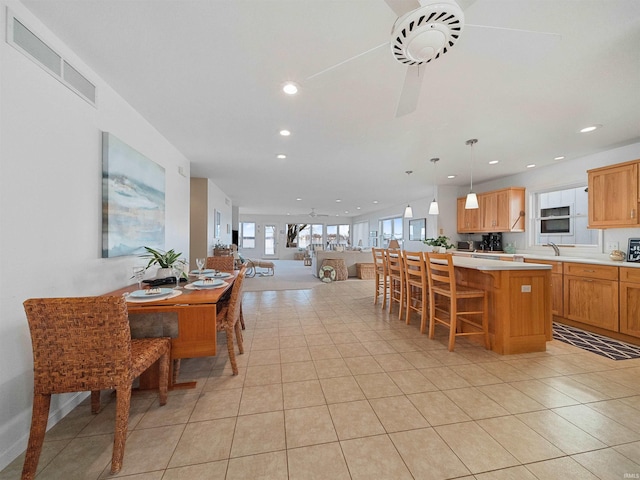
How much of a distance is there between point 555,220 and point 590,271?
1728 mm

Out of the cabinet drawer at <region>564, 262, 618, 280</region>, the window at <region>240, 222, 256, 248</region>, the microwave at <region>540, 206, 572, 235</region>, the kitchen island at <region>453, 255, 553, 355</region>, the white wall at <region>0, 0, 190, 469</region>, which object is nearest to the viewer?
the white wall at <region>0, 0, 190, 469</region>

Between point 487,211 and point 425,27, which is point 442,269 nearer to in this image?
point 425,27

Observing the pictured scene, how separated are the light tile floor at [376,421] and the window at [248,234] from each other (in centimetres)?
1204

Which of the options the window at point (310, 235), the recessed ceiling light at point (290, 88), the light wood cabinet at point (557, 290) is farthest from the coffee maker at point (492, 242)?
the window at point (310, 235)

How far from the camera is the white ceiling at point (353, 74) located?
59.5 inches

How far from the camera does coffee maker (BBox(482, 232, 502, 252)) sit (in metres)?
5.62

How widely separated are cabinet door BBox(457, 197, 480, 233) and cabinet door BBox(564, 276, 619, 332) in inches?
96.1

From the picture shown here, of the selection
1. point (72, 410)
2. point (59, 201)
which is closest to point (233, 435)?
point (72, 410)

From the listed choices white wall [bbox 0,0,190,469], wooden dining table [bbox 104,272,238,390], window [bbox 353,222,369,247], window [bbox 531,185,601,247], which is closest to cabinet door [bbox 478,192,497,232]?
window [bbox 531,185,601,247]

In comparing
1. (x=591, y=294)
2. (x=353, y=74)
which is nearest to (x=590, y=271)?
(x=591, y=294)

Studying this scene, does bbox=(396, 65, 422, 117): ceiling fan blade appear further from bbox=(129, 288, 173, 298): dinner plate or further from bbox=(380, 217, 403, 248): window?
bbox=(380, 217, 403, 248): window

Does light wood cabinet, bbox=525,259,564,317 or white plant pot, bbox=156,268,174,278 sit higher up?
white plant pot, bbox=156,268,174,278

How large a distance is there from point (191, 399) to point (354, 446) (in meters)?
1.25

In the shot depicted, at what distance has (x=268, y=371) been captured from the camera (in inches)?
Result: 92.1
